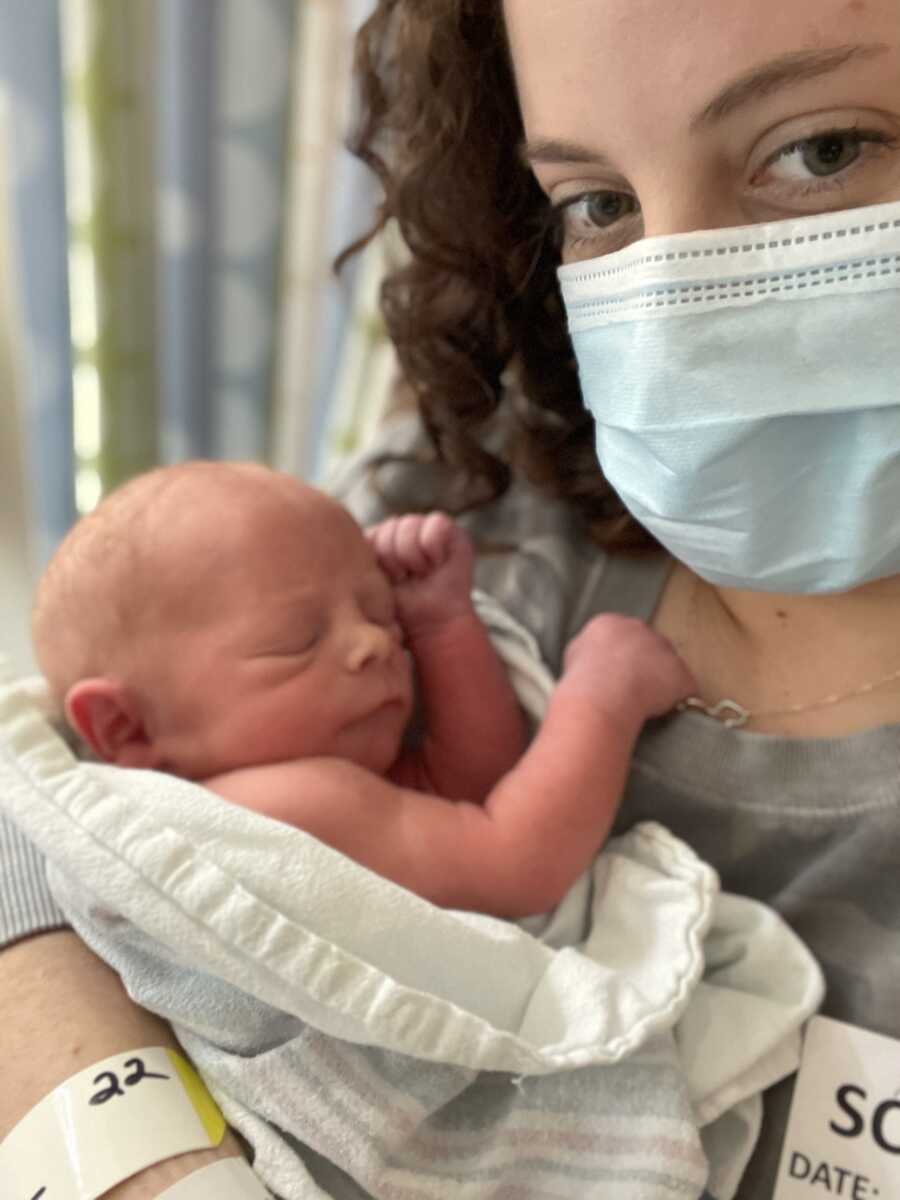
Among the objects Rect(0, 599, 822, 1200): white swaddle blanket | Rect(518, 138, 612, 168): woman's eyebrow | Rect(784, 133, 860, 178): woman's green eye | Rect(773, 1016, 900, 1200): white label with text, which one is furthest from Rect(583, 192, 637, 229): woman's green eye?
Rect(773, 1016, 900, 1200): white label with text

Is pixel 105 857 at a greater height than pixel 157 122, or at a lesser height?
lesser

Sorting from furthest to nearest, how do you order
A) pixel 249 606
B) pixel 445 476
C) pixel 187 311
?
pixel 187 311, pixel 445 476, pixel 249 606

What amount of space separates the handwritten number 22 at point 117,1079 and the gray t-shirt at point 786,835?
196 mm

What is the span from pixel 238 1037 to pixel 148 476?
55 centimetres

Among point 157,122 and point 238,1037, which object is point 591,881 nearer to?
point 238,1037

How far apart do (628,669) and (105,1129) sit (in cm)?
60

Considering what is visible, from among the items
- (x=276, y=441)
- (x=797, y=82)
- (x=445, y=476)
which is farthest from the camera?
(x=276, y=441)

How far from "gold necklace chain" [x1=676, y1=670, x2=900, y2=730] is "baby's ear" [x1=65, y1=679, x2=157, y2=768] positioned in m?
0.53

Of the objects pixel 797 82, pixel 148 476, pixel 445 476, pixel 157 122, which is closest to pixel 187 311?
pixel 157 122

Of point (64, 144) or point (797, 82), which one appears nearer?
point (797, 82)

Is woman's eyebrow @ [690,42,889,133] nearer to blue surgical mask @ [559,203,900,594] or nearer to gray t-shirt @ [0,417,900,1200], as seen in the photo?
blue surgical mask @ [559,203,900,594]

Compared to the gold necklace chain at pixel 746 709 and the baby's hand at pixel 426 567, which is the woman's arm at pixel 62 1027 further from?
the gold necklace chain at pixel 746 709

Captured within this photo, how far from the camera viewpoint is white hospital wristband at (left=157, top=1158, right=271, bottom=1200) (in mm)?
779

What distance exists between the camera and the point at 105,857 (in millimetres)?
877
